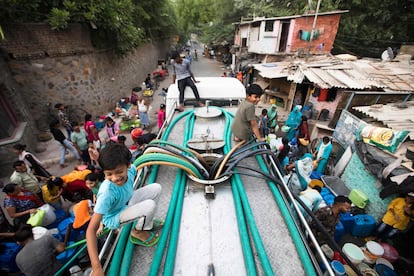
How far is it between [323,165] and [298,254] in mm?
5493


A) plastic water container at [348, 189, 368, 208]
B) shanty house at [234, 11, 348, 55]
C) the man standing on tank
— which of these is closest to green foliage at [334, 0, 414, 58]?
shanty house at [234, 11, 348, 55]

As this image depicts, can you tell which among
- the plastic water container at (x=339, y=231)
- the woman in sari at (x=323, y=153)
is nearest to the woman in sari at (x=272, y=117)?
the woman in sari at (x=323, y=153)

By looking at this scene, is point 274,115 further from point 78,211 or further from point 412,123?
point 78,211

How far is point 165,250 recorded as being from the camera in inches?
70.1

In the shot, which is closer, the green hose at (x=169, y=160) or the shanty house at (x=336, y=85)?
the green hose at (x=169, y=160)

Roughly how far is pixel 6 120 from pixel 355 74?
15846 mm

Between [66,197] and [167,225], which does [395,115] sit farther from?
[66,197]

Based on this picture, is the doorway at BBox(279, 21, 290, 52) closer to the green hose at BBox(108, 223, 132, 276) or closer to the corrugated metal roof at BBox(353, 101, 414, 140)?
the corrugated metal roof at BBox(353, 101, 414, 140)

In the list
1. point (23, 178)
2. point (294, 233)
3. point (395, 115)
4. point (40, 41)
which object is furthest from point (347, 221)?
point (40, 41)

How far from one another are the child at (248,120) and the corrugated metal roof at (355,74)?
7.38 meters

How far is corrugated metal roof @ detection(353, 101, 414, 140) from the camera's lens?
498 cm

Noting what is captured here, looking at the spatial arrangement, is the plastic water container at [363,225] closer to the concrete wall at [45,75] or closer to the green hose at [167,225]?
the green hose at [167,225]

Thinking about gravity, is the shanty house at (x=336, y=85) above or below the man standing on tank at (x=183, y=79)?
below

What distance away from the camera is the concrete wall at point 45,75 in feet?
23.1
